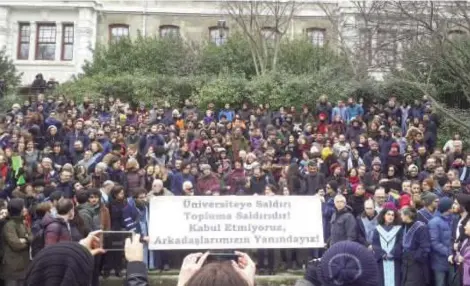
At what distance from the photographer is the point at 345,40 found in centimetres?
3100

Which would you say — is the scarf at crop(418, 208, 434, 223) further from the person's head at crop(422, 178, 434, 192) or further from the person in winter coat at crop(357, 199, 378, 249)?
the person's head at crop(422, 178, 434, 192)

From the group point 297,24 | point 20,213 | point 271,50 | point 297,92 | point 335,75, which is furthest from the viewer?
point 297,24

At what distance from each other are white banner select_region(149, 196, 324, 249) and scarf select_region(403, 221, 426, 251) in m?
1.47

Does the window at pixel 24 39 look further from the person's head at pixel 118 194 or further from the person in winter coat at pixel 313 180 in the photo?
the person's head at pixel 118 194

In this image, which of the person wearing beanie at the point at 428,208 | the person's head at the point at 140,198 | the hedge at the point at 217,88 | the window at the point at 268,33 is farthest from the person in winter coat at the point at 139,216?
the window at the point at 268,33

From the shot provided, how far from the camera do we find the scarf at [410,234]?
8742 mm

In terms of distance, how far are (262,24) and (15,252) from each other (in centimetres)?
2583

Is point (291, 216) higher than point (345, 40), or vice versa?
point (345, 40)

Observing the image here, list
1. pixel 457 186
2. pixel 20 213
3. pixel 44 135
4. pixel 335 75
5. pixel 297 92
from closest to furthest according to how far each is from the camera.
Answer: pixel 20 213
pixel 457 186
pixel 44 135
pixel 297 92
pixel 335 75

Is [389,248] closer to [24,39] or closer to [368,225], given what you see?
[368,225]

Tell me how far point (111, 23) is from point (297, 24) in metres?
11.7

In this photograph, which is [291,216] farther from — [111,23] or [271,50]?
[111,23]

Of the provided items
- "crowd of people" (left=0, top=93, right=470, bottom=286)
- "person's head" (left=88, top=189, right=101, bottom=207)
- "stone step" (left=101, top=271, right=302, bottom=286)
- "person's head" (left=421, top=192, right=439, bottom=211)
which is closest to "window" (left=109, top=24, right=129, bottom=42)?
"crowd of people" (left=0, top=93, right=470, bottom=286)

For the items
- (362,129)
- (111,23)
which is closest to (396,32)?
(362,129)
